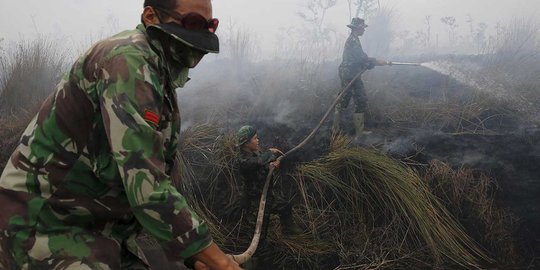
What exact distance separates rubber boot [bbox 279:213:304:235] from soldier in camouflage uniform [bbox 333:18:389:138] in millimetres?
1928

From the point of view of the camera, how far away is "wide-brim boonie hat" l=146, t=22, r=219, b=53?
4.06 ft

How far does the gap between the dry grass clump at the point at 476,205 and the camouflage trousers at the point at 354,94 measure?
1715mm

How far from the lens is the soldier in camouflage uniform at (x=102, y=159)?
3.60 ft

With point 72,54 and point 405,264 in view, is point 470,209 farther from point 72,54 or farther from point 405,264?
point 72,54

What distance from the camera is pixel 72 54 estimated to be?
653 cm

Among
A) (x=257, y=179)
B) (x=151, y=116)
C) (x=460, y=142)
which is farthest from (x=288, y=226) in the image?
(x=151, y=116)

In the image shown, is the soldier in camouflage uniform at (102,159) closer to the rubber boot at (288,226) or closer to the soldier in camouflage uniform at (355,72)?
the rubber boot at (288,226)

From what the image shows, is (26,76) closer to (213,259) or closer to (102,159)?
(102,159)

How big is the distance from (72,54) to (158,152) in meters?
6.19

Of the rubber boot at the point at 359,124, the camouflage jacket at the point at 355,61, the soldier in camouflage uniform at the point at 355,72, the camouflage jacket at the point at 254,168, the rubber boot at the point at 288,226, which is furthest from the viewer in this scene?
the camouflage jacket at the point at 355,61

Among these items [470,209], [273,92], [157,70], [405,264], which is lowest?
[405,264]

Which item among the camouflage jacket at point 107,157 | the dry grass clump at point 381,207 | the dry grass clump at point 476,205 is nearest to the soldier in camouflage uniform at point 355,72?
the dry grass clump at point 381,207

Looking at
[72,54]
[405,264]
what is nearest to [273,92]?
[72,54]

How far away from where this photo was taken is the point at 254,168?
3840 mm
